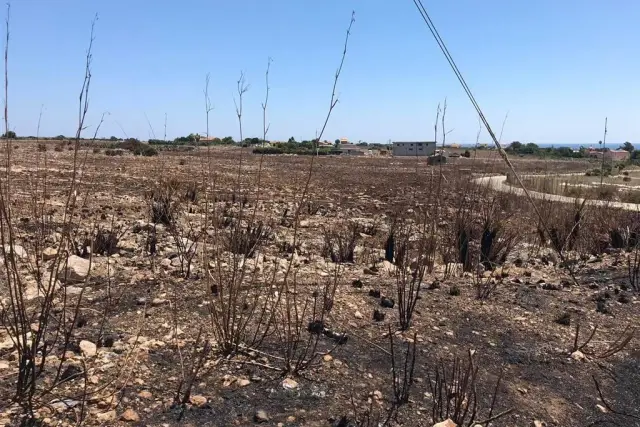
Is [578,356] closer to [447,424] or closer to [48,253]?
[447,424]

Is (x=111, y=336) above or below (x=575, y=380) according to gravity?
above

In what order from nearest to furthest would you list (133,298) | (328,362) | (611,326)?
(328,362) → (133,298) → (611,326)

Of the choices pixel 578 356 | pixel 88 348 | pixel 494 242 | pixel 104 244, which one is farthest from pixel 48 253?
pixel 494 242

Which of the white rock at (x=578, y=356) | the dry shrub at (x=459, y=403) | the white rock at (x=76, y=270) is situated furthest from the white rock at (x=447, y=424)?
the white rock at (x=76, y=270)

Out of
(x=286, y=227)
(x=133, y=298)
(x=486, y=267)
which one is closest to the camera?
(x=133, y=298)

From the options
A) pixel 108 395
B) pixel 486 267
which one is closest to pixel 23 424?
pixel 108 395

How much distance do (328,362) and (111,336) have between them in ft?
4.15

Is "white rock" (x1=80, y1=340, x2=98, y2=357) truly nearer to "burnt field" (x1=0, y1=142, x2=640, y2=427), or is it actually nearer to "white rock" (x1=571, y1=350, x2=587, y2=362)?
"burnt field" (x1=0, y1=142, x2=640, y2=427)

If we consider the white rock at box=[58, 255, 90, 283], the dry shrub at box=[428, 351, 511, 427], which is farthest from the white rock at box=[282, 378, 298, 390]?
the white rock at box=[58, 255, 90, 283]

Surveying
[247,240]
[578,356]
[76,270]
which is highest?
[247,240]

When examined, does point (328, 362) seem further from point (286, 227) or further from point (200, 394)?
point (286, 227)

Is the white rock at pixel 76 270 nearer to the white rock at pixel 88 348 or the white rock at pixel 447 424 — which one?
the white rock at pixel 88 348

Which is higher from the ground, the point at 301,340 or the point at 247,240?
the point at 247,240

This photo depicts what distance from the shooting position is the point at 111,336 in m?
3.21
